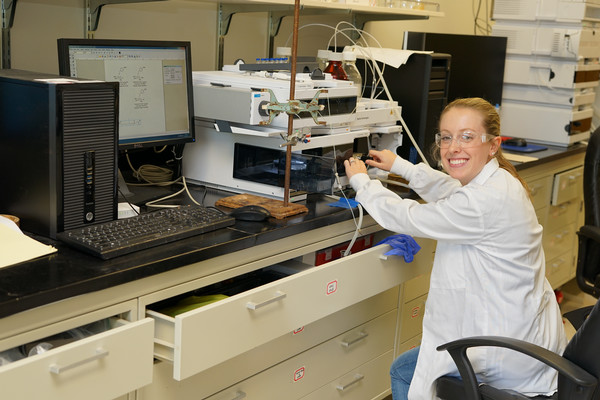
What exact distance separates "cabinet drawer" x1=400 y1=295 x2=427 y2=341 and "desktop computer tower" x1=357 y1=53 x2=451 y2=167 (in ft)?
1.65

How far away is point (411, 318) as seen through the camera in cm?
247

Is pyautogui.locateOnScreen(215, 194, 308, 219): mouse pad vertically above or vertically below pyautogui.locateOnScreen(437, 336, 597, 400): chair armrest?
above

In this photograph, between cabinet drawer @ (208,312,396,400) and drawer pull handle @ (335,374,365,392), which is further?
drawer pull handle @ (335,374,365,392)

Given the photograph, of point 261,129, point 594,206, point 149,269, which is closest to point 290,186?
point 261,129

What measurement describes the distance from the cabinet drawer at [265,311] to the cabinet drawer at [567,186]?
5.49 feet

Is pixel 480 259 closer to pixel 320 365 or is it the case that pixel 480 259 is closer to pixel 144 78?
pixel 320 365

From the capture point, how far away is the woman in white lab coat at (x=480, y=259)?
5.36ft

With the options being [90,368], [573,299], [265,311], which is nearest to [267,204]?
[265,311]

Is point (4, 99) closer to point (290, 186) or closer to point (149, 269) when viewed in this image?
point (149, 269)

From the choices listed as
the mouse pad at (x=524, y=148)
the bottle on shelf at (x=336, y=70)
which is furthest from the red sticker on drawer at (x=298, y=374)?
the mouse pad at (x=524, y=148)

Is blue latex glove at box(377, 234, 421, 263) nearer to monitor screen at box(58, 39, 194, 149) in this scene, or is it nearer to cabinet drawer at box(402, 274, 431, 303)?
cabinet drawer at box(402, 274, 431, 303)

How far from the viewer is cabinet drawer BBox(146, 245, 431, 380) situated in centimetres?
139

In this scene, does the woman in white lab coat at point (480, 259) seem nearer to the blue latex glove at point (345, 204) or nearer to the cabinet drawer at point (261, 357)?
the blue latex glove at point (345, 204)

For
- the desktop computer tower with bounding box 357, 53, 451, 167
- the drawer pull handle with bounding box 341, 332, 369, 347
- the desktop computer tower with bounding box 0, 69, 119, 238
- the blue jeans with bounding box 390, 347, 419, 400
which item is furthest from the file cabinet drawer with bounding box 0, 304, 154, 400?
the desktop computer tower with bounding box 357, 53, 451, 167
